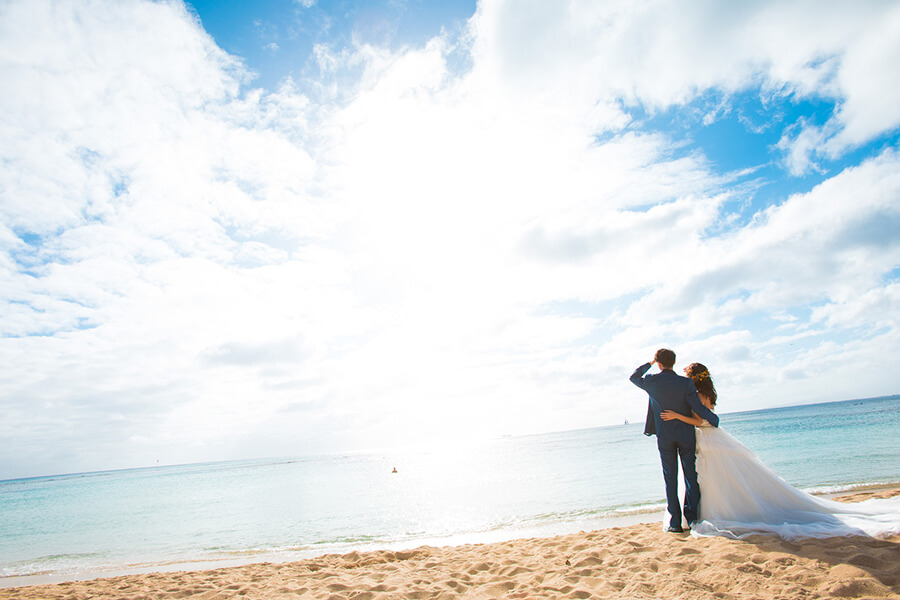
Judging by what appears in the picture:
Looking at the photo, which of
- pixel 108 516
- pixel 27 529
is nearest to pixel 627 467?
pixel 108 516

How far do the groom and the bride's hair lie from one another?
36cm

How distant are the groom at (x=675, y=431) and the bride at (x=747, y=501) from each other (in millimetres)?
107

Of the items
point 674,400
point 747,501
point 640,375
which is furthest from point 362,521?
point 747,501

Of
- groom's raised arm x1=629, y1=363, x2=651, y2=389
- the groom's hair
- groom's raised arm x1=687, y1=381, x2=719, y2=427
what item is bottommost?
groom's raised arm x1=687, y1=381, x2=719, y2=427

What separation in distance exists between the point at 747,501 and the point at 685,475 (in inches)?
29.1

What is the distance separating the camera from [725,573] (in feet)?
14.7

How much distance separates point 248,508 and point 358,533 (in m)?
10.8

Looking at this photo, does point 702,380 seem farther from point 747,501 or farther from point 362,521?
A: point 362,521

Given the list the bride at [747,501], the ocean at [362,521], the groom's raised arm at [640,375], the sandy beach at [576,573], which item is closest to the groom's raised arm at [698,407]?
the bride at [747,501]

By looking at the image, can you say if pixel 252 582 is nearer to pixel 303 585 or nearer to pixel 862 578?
pixel 303 585

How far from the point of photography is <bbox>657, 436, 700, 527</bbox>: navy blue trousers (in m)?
6.34

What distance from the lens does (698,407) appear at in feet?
20.4

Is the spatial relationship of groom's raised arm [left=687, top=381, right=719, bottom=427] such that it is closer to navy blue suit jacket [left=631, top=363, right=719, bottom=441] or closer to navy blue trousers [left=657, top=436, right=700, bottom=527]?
navy blue suit jacket [left=631, top=363, right=719, bottom=441]

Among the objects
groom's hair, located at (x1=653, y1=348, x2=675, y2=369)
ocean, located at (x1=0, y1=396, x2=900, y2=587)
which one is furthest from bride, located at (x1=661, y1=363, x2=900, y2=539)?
ocean, located at (x1=0, y1=396, x2=900, y2=587)
